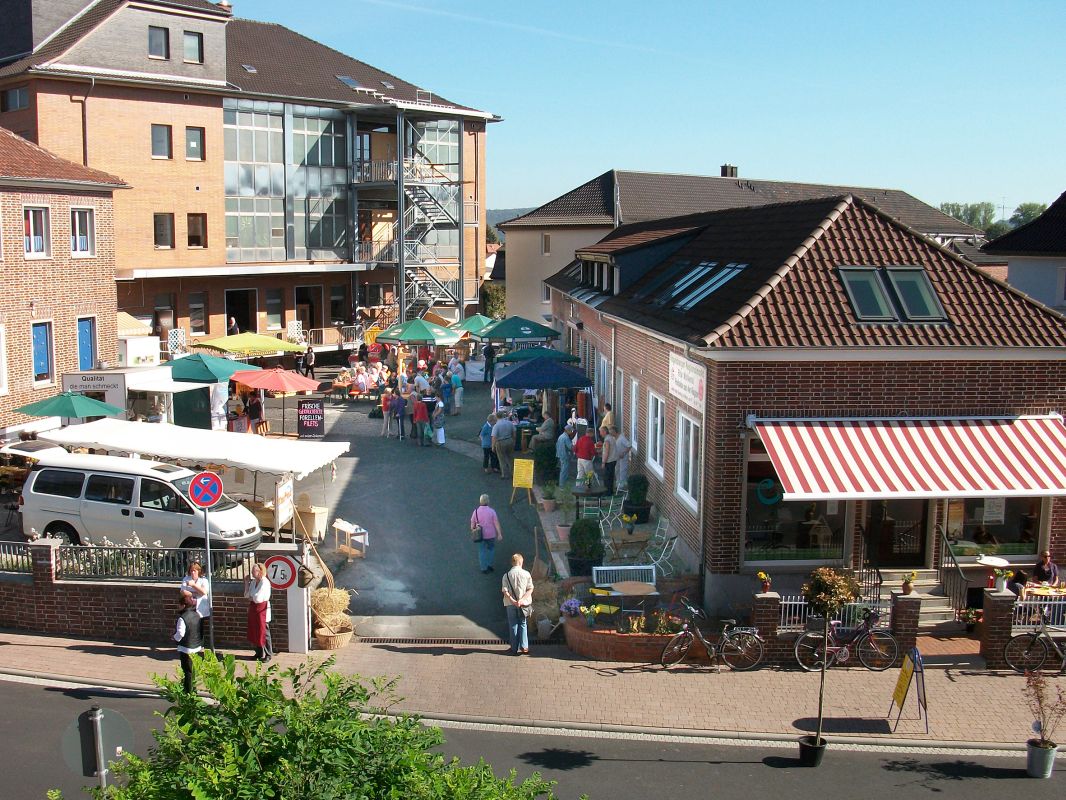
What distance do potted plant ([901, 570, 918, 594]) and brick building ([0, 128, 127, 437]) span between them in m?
18.7

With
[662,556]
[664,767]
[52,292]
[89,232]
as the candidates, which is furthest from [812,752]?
[89,232]

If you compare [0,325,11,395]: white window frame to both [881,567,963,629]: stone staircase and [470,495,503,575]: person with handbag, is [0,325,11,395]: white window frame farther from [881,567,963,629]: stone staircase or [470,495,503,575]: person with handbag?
[881,567,963,629]: stone staircase

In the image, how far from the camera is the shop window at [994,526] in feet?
50.8

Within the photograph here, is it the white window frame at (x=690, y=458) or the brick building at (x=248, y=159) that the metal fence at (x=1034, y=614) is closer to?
the white window frame at (x=690, y=458)

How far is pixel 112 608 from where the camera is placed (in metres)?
14.7

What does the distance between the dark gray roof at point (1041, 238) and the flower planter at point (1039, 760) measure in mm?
24554

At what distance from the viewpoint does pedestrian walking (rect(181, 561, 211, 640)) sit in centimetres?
1320

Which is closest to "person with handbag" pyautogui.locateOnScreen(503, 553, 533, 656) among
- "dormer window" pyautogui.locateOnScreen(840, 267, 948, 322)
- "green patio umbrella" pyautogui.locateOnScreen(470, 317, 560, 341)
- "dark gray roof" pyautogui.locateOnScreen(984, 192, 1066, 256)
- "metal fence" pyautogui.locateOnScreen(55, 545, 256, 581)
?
"metal fence" pyautogui.locateOnScreen(55, 545, 256, 581)

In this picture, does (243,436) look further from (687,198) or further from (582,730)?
(687,198)

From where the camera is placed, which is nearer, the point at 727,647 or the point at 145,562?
the point at 727,647

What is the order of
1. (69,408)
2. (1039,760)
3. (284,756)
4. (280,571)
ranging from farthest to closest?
(69,408) → (280,571) → (1039,760) → (284,756)

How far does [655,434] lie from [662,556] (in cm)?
377

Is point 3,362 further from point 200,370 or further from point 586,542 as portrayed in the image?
point 586,542

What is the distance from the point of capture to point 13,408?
25.0 meters
